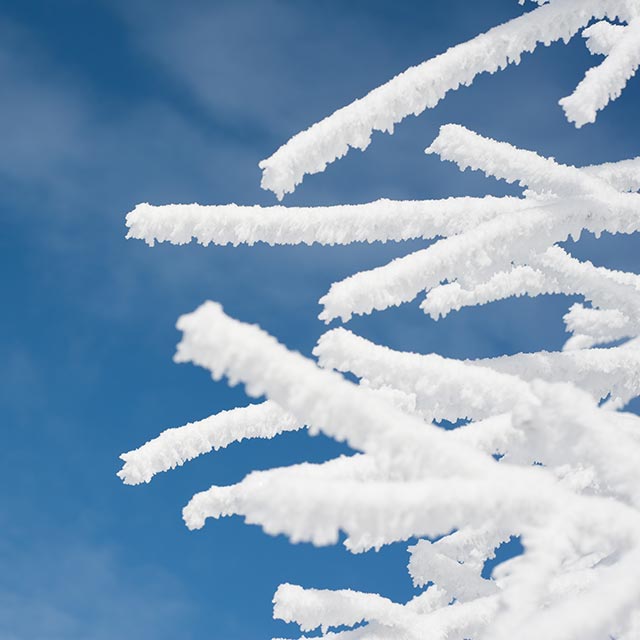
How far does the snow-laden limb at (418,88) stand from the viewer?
86.8 inches

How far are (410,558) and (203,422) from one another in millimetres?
836

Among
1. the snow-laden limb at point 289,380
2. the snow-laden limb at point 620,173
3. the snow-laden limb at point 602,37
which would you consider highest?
the snow-laden limb at point 602,37

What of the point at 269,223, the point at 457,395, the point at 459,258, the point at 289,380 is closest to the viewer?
the point at 289,380

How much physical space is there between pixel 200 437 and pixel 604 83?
166 cm

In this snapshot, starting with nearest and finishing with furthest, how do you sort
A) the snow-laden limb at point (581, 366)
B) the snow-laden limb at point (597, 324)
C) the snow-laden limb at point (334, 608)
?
the snow-laden limb at point (581, 366), the snow-laden limb at point (334, 608), the snow-laden limb at point (597, 324)

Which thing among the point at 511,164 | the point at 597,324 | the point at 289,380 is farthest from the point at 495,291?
the point at 289,380

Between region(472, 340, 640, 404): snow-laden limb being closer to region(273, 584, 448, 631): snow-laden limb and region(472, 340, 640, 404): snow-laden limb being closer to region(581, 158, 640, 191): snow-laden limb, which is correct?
region(581, 158, 640, 191): snow-laden limb

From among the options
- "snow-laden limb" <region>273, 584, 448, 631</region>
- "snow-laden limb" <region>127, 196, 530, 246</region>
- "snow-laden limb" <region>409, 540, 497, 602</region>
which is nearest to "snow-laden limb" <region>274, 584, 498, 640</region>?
"snow-laden limb" <region>273, 584, 448, 631</region>

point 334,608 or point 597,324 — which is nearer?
point 334,608

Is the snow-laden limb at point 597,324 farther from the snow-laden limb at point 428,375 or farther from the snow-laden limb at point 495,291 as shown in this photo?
the snow-laden limb at point 428,375

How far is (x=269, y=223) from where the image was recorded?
2.24m

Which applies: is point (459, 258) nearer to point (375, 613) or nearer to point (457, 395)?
point (457, 395)

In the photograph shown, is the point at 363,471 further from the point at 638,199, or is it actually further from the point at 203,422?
the point at 638,199

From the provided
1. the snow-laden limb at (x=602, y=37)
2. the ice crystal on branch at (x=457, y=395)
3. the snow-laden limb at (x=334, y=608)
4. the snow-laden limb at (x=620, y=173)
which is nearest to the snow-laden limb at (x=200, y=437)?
the ice crystal on branch at (x=457, y=395)
